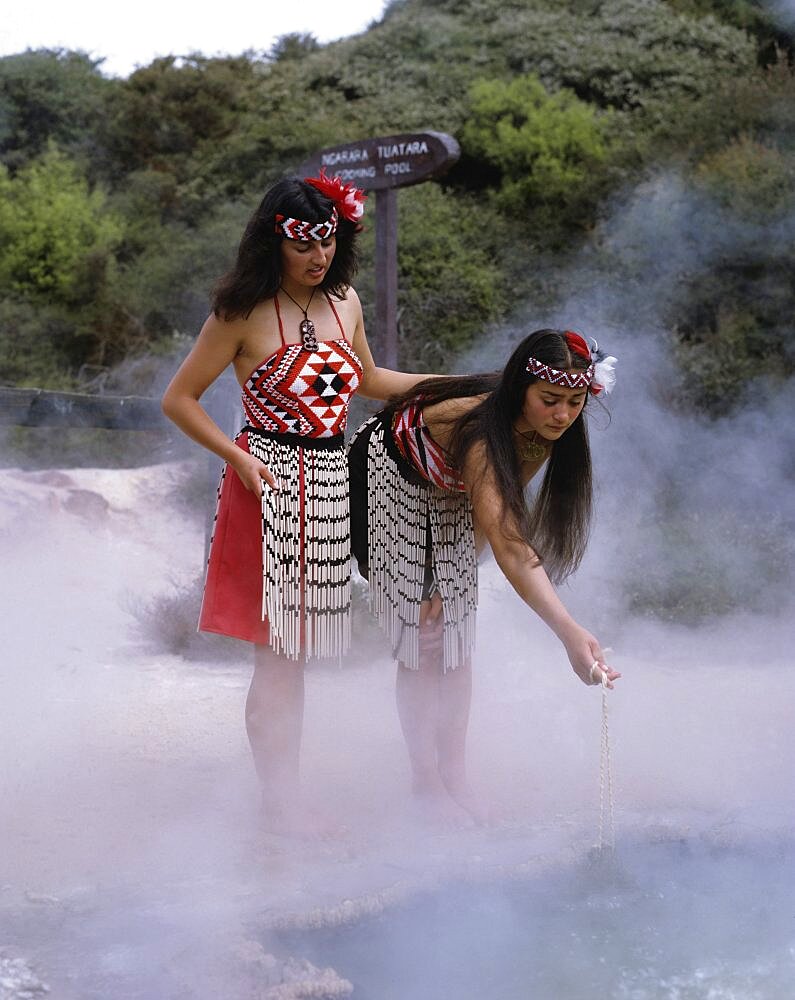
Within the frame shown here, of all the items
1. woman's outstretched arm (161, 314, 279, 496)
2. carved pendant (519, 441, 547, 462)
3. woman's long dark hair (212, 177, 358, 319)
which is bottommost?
carved pendant (519, 441, 547, 462)

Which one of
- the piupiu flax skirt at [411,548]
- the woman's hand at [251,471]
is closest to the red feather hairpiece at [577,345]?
the piupiu flax skirt at [411,548]

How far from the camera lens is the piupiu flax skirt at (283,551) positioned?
2.34 m

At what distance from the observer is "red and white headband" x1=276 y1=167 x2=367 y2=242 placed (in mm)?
2258

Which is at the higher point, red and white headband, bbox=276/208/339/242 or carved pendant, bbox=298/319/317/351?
red and white headband, bbox=276/208/339/242

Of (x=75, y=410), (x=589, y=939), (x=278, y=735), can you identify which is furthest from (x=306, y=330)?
(x=75, y=410)

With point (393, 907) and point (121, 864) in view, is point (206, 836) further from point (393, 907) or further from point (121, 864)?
point (393, 907)

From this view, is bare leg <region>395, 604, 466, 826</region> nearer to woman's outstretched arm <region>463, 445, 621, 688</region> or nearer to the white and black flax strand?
the white and black flax strand

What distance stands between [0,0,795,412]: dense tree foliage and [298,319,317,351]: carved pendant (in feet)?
13.2

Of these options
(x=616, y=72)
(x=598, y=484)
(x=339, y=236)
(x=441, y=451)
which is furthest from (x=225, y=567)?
(x=616, y=72)

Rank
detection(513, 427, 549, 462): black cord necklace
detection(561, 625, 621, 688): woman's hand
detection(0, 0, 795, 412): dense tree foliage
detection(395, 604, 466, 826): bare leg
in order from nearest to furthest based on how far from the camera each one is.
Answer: detection(561, 625, 621, 688): woman's hand → detection(513, 427, 549, 462): black cord necklace → detection(395, 604, 466, 826): bare leg → detection(0, 0, 795, 412): dense tree foliage

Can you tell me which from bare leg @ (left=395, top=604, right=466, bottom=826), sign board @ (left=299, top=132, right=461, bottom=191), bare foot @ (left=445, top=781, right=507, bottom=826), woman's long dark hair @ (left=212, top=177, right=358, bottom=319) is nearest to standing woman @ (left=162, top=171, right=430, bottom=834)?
woman's long dark hair @ (left=212, top=177, right=358, bottom=319)

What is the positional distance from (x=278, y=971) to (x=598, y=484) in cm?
327

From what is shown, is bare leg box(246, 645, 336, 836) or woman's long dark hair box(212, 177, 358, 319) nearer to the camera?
woman's long dark hair box(212, 177, 358, 319)

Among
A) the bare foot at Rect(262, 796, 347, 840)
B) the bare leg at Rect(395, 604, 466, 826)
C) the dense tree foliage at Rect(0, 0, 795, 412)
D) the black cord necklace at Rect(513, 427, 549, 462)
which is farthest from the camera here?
the dense tree foliage at Rect(0, 0, 795, 412)
